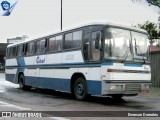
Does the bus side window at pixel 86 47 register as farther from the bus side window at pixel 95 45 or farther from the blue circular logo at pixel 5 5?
the blue circular logo at pixel 5 5

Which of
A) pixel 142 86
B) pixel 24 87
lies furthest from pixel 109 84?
pixel 24 87

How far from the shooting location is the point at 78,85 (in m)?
14.8

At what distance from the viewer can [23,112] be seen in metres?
10.9

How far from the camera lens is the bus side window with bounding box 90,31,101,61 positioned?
1335 cm

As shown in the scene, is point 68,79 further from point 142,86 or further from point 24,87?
point 24,87

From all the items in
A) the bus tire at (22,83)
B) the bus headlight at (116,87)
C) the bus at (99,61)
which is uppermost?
the bus at (99,61)

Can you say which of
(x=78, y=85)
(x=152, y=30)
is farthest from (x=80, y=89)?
(x=152, y=30)

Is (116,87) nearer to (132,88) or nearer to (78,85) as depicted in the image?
(132,88)

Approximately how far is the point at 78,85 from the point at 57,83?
77.4 inches

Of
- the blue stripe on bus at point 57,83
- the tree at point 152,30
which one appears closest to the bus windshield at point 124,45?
the blue stripe on bus at point 57,83

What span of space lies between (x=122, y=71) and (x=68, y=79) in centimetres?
301

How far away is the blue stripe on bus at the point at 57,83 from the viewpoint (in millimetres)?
13469

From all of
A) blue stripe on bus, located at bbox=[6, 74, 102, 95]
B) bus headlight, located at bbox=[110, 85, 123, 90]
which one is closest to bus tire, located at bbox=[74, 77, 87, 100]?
blue stripe on bus, located at bbox=[6, 74, 102, 95]

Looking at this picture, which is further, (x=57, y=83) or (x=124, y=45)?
(x=57, y=83)
